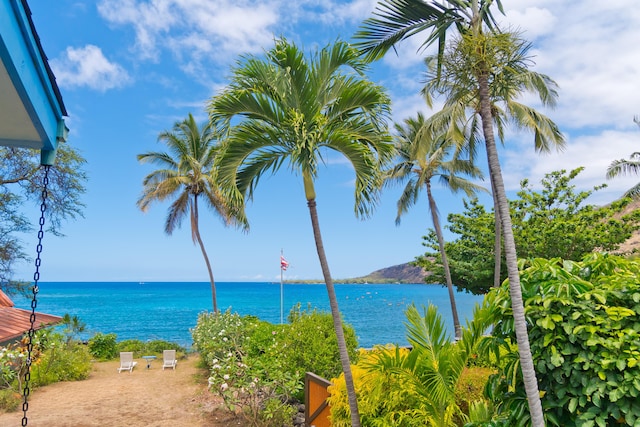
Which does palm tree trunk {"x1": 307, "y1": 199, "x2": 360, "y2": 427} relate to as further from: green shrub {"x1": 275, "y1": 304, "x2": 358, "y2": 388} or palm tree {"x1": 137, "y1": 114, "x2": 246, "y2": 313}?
palm tree {"x1": 137, "y1": 114, "x2": 246, "y2": 313}

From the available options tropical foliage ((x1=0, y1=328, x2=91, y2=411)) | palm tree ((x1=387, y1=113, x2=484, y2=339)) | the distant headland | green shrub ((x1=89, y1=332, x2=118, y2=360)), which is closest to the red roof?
Answer: tropical foliage ((x1=0, y1=328, x2=91, y2=411))

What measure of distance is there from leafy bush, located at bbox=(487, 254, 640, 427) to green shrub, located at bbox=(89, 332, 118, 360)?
1880 centimetres

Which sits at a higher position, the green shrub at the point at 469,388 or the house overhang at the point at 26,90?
the house overhang at the point at 26,90

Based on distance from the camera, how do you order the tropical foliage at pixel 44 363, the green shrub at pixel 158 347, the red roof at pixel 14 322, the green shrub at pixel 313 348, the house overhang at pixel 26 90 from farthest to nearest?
the green shrub at pixel 158 347 → the tropical foliage at pixel 44 363 → the green shrub at pixel 313 348 → the red roof at pixel 14 322 → the house overhang at pixel 26 90

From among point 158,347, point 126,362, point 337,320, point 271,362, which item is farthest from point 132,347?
point 337,320

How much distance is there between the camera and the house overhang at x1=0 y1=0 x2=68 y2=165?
5.81ft

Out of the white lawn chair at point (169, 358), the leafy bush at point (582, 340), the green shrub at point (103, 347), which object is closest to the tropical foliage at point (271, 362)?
the white lawn chair at point (169, 358)

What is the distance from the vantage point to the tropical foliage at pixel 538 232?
55.4 feet

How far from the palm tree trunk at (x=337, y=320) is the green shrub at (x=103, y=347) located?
52.8ft

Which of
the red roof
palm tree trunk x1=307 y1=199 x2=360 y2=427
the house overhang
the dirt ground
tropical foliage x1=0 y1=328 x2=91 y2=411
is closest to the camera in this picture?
A: the house overhang

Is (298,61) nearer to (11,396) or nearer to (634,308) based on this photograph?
(634,308)

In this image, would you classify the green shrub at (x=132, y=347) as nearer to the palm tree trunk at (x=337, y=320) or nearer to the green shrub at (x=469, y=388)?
the palm tree trunk at (x=337, y=320)

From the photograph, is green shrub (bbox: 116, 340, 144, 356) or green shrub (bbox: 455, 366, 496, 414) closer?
green shrub (bbox: 455, 366, 496, 414)

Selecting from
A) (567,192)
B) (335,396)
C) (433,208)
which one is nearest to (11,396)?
(335,396)
